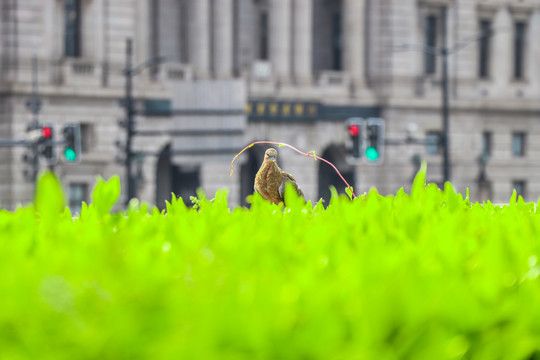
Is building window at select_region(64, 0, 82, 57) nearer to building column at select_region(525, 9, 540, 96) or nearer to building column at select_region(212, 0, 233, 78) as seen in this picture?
building column at select_region(212, 0, 233, 78)

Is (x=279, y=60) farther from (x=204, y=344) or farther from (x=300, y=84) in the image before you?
(x=204, y=344)

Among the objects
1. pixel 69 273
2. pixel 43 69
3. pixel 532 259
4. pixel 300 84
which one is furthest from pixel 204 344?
pixel 300 84

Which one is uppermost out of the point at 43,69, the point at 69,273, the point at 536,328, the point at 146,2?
the point at 146,2

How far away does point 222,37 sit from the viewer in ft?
180

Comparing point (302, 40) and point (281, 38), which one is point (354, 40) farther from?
point (281, 38)

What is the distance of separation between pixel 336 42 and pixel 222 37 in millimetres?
12482

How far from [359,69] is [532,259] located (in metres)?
54.1

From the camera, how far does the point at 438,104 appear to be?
57.7 meters

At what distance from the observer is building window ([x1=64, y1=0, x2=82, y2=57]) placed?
5131cm

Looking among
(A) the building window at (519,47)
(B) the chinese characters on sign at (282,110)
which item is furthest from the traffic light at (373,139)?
(A) the building window at (519,47)

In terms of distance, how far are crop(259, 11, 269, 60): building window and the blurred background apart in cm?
15

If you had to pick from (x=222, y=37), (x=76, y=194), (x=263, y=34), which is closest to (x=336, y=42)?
(x=263, y=34)

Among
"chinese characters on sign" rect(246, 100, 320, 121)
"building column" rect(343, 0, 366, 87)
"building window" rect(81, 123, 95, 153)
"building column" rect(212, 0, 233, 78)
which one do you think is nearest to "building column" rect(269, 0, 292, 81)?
"chinese characters on sign" rect(246, 100, 320, 121)

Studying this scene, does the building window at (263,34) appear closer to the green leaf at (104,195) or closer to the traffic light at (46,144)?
the traffic light at (46,144)
